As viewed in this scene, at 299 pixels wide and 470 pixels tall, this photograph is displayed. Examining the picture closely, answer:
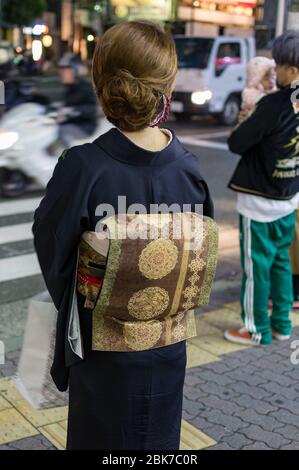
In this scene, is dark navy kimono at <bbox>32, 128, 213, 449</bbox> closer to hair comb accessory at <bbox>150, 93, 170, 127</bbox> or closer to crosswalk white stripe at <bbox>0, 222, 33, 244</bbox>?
hair comb accessory at <bbox>150, 93, 170, 127</bbox>

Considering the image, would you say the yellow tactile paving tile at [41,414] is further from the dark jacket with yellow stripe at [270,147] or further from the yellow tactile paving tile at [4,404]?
the dark jacket with yellow stripe at [270,147]

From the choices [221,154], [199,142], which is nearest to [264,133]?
[221,154]

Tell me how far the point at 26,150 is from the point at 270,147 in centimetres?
506

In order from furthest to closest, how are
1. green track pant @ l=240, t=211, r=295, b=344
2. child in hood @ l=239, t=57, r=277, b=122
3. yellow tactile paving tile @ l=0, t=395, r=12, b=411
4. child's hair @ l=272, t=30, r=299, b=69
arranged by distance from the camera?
child in hood @ l=239, t=57, r=277, b=122
green track pant @ l=240, t=211, r=295, b=344
child's hair @ l=272, t=30, r=299, b=69
yellow tactile paving tile @ l=0, t=395, r=12, b=411

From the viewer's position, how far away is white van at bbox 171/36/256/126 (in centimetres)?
1586

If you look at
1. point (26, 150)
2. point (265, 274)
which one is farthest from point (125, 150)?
point (26, 150)

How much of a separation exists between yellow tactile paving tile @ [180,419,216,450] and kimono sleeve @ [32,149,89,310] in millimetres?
1279

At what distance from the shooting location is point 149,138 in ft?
6.66

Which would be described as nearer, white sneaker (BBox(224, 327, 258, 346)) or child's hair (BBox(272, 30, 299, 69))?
child's hair (BBox(272, 30, 299, 69))

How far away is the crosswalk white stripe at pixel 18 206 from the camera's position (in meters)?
7.41

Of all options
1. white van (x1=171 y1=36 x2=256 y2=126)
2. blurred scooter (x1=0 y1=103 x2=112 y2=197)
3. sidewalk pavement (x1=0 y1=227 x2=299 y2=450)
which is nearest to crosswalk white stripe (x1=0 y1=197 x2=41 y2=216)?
blurred scooter (x1=0 y1=103 x2=112 y2=197)

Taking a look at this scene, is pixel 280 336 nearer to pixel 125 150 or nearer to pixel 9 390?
pixel 9 390

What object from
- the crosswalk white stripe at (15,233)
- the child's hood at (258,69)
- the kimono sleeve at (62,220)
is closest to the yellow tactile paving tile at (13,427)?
the kimono sleeve at (62,220)

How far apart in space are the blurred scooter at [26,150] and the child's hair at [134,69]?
20.7 ft
